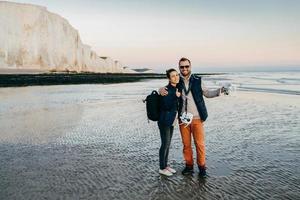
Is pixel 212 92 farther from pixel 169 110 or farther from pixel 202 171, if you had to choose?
pixel 202 171

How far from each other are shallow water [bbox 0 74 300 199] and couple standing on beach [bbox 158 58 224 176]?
37 cm

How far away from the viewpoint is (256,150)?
9.06 m

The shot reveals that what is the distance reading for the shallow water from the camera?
20.4 ft

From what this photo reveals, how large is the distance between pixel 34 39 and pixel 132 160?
87225mm

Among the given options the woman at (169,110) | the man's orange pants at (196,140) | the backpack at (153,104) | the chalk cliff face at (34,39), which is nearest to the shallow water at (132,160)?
the woman at (169,110)

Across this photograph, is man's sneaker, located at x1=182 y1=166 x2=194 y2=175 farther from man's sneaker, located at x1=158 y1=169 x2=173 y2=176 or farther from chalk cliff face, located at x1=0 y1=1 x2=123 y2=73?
chalk cliff face, located at x1=0 y1=1 x2=123 y2=73

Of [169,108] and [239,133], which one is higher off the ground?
[169,108]

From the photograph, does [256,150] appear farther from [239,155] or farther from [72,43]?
→ [72,43]

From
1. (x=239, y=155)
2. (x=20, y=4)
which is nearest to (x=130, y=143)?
(x=239, y=155)

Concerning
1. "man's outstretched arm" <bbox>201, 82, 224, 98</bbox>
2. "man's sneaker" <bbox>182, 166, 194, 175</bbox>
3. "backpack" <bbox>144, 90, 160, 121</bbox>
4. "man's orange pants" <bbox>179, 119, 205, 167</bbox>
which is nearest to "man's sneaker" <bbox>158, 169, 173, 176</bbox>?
"man's sneaker" <bbox>182, 166, 194, 175</bbox>

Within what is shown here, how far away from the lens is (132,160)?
321 inches

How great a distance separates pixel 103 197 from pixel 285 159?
4.23 m

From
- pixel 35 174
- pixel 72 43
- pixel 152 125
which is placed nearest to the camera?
pixel 35 174

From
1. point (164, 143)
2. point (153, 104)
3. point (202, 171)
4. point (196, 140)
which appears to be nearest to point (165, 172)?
point (164, 143)
